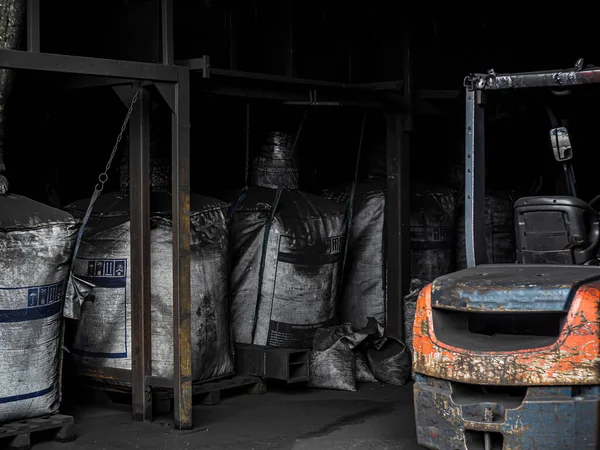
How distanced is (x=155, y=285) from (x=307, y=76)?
8.58 ft

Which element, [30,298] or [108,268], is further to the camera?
[108,268]

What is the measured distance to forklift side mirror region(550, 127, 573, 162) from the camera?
627 cm

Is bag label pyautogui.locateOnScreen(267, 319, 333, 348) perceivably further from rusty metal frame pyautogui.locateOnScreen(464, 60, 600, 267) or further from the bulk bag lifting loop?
rusty metal frame pyautogui.locateOnScreen(464, 60, 600, 267)

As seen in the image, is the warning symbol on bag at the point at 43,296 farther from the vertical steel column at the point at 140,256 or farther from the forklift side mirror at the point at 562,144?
the forklift side mirror at the point at 562,144

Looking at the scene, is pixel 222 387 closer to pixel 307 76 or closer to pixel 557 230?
pixel 307 76

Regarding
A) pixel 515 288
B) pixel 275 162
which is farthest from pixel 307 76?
pixel 515 288

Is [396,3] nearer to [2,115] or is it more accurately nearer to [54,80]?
[54,80]

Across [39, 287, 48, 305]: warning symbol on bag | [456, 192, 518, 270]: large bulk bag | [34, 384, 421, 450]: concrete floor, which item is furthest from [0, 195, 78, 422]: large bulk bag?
[456, 192, 518, 270]: large bulk bag

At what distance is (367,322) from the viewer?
9625mm

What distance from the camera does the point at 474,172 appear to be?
247 inches

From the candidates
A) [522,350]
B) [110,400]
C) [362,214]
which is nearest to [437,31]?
[362,214]

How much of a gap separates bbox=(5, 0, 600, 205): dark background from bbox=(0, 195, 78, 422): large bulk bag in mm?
1458

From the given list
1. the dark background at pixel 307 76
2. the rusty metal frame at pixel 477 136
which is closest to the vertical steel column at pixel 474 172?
the rusty metal frame at pixel 477 136

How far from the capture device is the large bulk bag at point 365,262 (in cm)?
962
